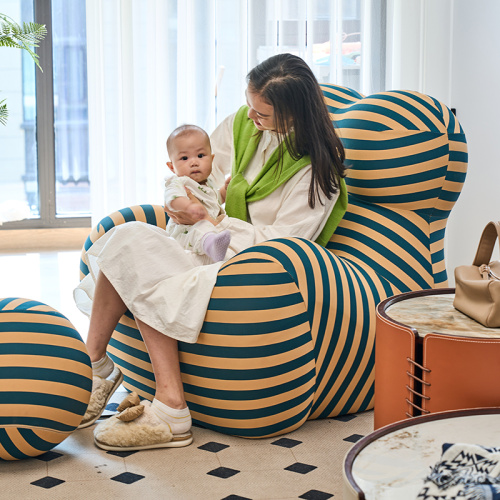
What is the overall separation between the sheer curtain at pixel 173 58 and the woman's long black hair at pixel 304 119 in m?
1.99

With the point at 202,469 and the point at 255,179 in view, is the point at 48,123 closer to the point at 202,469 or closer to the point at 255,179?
the point at 255,179

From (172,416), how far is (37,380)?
0.33 m

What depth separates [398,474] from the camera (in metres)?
0.98

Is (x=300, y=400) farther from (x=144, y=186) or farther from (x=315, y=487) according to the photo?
(x=144, y=186)

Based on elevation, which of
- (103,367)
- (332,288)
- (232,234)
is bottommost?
(103,367)

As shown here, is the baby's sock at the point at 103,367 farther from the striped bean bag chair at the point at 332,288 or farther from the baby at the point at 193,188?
the baby at the point at 193,188

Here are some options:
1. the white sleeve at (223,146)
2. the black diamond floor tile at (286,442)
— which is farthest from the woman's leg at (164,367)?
the white sleeve at (223,146)

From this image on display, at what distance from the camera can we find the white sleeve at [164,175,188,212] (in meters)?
1.87

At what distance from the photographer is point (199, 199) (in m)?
1.94

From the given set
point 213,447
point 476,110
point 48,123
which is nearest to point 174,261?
point 213,447

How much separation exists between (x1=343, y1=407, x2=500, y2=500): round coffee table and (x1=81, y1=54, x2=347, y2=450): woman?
666 millimetres

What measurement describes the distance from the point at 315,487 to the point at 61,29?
387 centimetres

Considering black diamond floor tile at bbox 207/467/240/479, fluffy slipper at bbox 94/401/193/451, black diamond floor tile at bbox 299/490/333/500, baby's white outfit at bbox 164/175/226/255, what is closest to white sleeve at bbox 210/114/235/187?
baby's white outfit at bbox 164/175/226/255

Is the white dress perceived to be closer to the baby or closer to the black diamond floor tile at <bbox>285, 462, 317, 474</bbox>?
the baby
